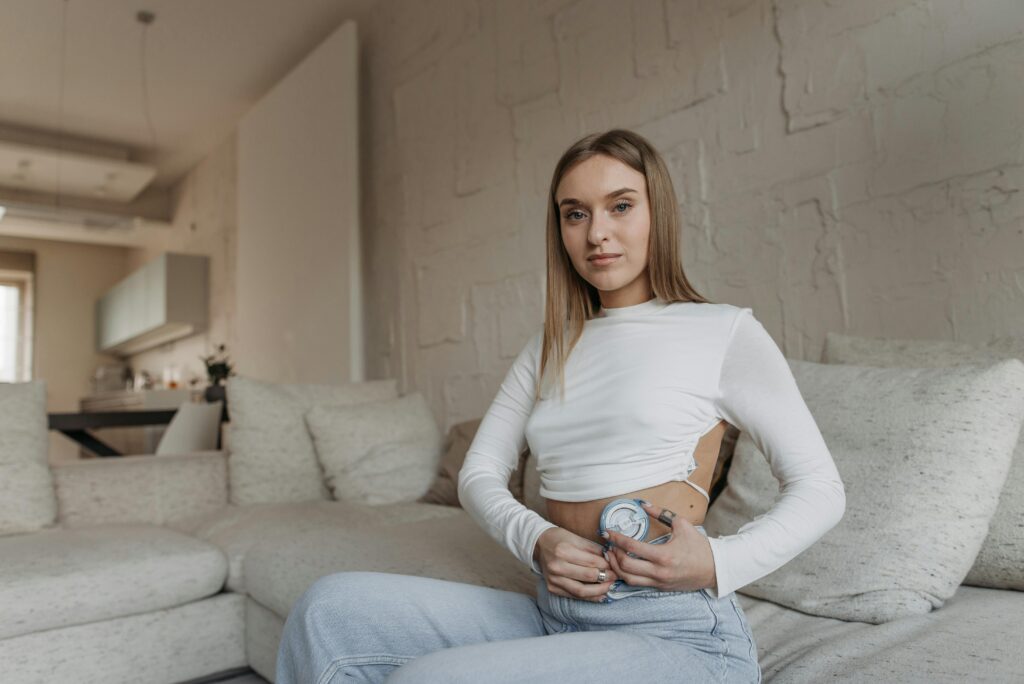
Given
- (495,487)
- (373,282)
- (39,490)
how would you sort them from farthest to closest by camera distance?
(373,282) < (39,490) < (495,487)

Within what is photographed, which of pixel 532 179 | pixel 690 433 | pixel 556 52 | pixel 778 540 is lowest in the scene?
pixel 778 540

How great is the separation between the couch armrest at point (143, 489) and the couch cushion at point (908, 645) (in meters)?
1.96

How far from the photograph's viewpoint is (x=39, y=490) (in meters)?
2.26

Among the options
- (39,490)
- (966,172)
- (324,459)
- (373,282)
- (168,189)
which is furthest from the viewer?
(168,189)

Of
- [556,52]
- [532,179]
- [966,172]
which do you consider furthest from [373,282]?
[966,172]

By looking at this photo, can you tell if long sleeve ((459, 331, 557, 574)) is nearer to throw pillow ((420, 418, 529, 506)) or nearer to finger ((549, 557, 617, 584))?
finger ((549, 557, 617, 584))

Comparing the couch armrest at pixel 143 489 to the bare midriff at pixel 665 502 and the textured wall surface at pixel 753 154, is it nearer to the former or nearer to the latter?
the textured wall surface at pixel 753 154

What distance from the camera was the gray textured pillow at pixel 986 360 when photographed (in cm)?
119

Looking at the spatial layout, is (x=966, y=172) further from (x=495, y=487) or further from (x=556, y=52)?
(x=556, y=52)

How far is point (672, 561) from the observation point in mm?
836

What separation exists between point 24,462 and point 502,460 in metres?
1.82

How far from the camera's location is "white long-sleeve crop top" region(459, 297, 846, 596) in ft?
2.92

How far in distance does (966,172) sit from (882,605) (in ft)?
3.28

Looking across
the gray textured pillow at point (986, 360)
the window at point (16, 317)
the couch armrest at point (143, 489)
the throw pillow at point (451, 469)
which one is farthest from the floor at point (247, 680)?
the window at point (16, 317)
